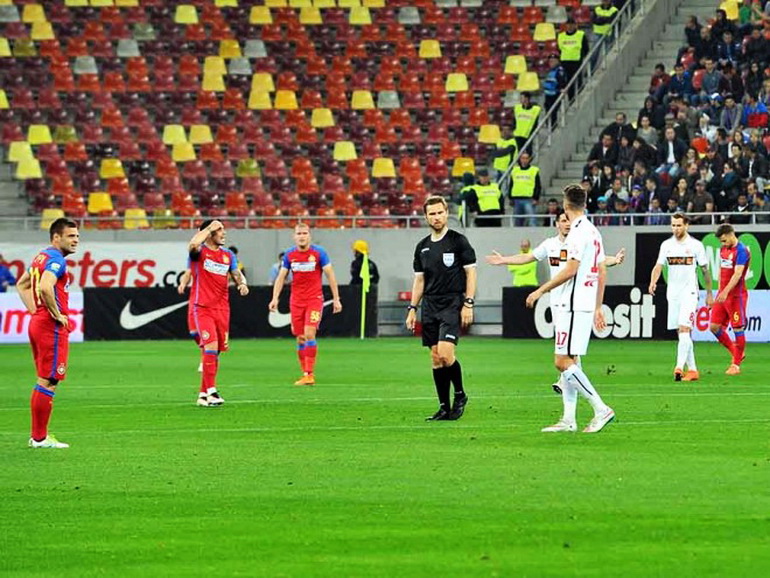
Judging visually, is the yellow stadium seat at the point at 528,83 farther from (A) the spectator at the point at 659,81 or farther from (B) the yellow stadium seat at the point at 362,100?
(A) the spectator at the point at 659,81

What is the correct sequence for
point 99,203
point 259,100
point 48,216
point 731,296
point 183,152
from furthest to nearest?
point 259,100, point 183,152, point 99,203, point 48,216, point 731,296

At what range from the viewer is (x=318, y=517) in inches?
401

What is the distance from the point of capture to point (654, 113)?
39.2 meters

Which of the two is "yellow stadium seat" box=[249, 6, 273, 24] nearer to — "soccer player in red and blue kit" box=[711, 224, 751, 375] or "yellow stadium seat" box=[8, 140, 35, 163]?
"yellow stadium seat" box=[8, 140, 35, 163]

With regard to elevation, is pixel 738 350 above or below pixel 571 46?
below

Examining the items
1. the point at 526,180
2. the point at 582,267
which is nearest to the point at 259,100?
the point at 526,180

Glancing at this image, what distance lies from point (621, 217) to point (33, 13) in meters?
20.7

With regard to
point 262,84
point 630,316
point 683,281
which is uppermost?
point 262,84

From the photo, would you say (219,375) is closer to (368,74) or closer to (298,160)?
(298,160)

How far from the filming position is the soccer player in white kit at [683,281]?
22.8 meters

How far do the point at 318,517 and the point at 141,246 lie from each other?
99.8 ft

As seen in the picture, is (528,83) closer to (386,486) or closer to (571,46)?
(571,46)

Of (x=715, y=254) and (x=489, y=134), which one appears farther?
(x=489, y=134)

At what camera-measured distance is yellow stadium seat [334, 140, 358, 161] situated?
147 feet
